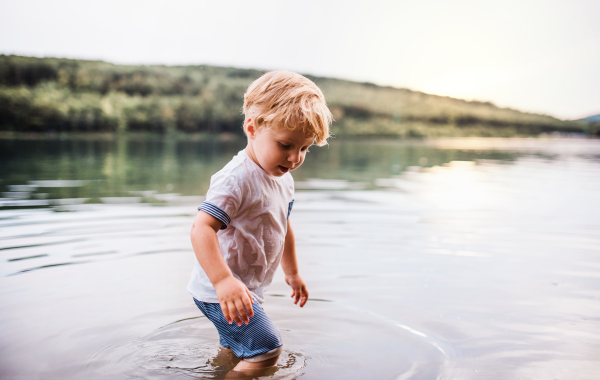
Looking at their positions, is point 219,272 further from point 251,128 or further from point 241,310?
point 251,128

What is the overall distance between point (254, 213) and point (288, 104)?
44 cm

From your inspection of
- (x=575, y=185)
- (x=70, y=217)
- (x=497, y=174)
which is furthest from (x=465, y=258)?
(x=497, y=174)

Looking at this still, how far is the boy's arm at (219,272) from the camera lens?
182 cm

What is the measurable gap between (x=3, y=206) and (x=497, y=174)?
10455 millimetres

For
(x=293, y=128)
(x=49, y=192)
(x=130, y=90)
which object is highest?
(x=130, y=90)

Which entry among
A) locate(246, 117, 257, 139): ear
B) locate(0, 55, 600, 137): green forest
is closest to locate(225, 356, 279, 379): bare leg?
locate(246, 117, 257, 139): ear

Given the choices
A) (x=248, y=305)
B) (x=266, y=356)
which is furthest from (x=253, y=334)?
(x=248, y=305)

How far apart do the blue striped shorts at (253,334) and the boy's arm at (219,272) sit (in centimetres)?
18

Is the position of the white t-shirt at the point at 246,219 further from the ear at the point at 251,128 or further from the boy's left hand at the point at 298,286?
the boy's left hand at the point at 298,286

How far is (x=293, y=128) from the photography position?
1.89m

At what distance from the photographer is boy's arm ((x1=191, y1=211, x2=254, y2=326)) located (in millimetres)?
1822

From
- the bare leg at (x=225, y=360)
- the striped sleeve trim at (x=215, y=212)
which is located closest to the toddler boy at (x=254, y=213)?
the striped sleeve trim at (x=215, y=212)

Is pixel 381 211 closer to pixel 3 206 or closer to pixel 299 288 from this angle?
pixel 299 288

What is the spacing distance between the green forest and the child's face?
1995 inches
